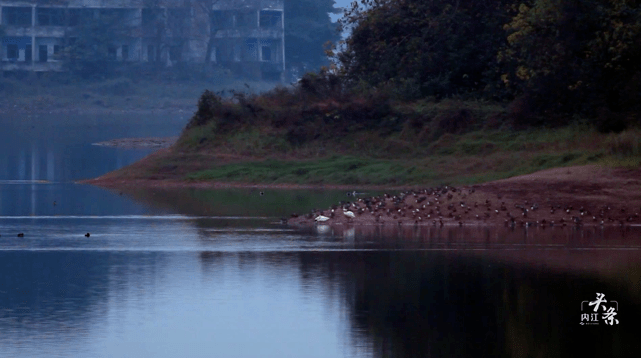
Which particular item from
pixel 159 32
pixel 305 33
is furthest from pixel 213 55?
pixel 305 33

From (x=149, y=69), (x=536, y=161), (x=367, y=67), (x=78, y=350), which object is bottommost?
(x=78, y=350)

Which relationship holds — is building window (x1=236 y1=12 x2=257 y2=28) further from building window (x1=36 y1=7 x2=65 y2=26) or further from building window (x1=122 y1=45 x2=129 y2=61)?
building window (x1=36 y1=7 x2=65 y2=26)

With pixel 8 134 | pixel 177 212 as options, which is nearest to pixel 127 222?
pixel 177 212

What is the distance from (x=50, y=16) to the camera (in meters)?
103

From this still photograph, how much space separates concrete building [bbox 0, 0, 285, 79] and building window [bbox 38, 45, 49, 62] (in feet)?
0.29

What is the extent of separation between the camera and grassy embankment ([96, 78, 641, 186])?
31891 mm

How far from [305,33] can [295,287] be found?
3991 inches

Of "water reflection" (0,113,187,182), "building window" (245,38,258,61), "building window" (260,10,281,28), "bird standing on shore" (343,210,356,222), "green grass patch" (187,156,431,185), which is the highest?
"building window" (260,10,281,28)

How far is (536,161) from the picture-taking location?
3083 cm

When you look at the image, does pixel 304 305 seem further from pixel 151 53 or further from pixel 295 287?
pixel 151 53

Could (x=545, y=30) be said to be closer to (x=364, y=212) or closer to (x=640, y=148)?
(x=640, y=148)

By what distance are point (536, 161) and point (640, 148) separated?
12.6ft

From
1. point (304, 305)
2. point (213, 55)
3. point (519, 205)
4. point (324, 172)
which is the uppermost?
point (213, 55)

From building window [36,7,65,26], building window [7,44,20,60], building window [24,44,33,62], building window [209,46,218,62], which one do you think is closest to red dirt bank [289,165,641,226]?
building window [24,44,33,62]
